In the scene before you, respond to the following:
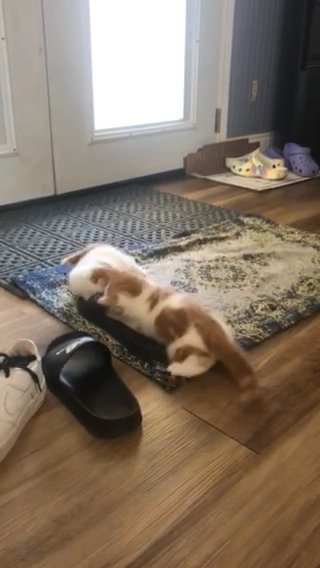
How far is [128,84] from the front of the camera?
2.29 meters

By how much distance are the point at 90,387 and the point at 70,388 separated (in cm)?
4

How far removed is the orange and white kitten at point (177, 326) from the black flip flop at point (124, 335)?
1 centimetres

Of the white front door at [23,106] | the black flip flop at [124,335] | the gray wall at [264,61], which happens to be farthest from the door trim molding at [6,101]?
the gray wall at [264,61]

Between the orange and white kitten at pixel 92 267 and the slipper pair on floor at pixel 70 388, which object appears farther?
the orange and white kitten at pixel 92 267

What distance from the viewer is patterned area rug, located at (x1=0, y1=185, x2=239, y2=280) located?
1.66 meters

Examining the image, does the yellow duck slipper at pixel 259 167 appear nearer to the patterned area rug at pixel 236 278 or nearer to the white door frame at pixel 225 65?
the white door frame at pixel 225 65

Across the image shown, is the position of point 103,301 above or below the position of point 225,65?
below

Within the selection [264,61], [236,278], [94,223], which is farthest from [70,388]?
[264,61]

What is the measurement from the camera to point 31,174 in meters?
2.07

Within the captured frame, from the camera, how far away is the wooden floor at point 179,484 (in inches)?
27.6

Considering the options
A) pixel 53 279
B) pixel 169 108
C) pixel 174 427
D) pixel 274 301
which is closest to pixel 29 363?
pixel 174 427

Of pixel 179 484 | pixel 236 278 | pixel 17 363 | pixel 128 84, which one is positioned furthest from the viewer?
pixel 128 84

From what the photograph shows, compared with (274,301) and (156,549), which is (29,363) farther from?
(274,301)

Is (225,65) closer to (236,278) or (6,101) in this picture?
(6,101)
